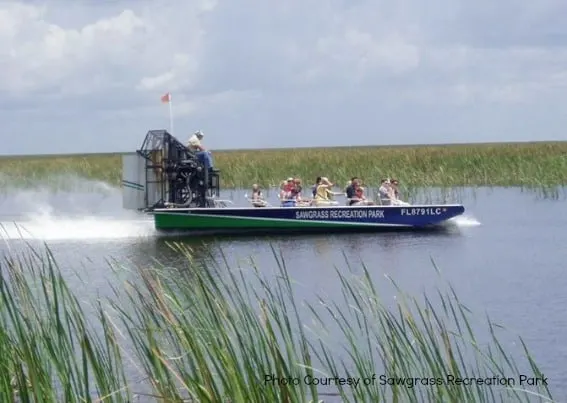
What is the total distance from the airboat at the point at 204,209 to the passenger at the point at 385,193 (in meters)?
0.52

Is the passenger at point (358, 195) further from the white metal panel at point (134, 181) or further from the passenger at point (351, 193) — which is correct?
the white metal panel at point (134, 181)

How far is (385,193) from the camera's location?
3059 cm

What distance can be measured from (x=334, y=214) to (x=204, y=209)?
124 inches

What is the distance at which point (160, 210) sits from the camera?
2911cm

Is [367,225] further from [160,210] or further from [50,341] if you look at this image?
[50,341]

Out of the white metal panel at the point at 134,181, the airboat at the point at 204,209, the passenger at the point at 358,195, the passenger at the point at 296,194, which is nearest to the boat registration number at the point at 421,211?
the airboat at the point at 204,209

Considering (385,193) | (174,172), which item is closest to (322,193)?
(385,193)

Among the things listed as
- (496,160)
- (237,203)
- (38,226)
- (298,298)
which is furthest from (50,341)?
(496,160)

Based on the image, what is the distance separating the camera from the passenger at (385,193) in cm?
3047

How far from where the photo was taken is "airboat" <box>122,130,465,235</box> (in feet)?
93.8

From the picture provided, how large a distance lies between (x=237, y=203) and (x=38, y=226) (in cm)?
1068

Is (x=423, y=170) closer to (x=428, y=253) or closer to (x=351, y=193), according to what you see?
(x=351, y=193)

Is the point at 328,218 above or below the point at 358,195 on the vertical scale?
below

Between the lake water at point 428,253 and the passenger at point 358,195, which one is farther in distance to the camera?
the passenger at point 358,195
